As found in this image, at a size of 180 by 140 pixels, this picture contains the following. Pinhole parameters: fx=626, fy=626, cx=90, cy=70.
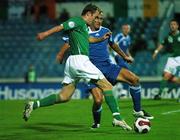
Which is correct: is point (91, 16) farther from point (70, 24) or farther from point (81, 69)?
point (81, 69)

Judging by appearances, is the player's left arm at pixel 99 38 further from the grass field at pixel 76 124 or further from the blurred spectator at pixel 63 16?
the blurred spectator at pixel 63 16

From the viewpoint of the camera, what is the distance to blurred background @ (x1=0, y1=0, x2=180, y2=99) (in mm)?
29047

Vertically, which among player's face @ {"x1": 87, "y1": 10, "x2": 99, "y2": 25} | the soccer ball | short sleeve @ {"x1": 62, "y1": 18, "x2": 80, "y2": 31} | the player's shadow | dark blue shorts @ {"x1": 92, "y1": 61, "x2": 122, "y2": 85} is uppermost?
player's face @ {"x1": 87, "y1": 10, "x2": 99, "y2": 25}

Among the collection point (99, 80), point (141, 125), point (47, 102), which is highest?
point (99, 80)

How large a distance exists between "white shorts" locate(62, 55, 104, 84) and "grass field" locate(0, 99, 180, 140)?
3.24 ft

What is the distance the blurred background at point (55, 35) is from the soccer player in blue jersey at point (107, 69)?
14.7m

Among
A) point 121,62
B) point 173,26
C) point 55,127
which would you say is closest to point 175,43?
point 173,26

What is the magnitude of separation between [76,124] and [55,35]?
771 inches

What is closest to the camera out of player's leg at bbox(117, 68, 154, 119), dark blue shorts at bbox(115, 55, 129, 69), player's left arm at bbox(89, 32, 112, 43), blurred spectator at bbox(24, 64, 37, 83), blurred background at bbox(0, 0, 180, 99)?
player's left arm at bbox(89, 32, 112, 43)

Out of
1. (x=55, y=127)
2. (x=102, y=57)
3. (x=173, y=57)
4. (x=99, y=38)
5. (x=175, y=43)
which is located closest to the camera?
(x=99, y=38)

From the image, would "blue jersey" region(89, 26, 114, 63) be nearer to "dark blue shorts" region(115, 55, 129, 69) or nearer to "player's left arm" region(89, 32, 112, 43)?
"player's left arm" region(89, 32, 112, 43)

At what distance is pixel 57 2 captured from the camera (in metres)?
33.4

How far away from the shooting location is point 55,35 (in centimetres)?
3194

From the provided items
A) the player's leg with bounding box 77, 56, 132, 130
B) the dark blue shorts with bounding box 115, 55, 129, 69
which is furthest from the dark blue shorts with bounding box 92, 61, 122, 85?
the dark blue shorts with bounding box 115, 55, 129, 69
